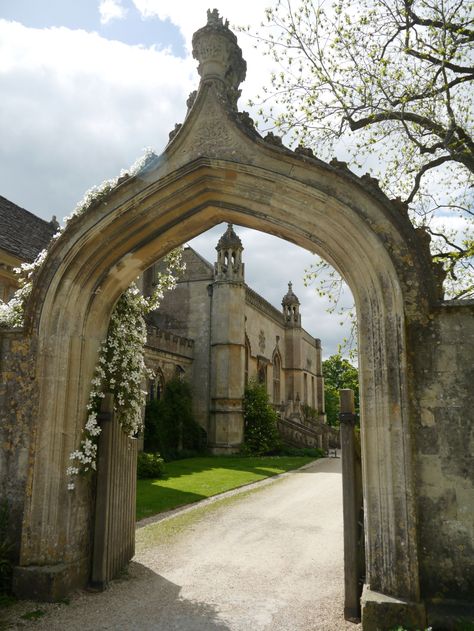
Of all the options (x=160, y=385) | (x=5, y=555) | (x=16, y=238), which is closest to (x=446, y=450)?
(x=5, y=555)

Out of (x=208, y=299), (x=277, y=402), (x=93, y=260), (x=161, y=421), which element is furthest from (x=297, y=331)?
(x=93, y=260)

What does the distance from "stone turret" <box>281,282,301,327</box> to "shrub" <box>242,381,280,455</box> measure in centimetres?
1215

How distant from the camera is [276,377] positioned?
35000mm

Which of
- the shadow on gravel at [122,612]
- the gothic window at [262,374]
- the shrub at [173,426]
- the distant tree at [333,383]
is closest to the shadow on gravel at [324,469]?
the shrub at [173,426]

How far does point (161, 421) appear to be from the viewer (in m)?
20.9

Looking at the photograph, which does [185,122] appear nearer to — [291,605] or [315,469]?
[291,605]

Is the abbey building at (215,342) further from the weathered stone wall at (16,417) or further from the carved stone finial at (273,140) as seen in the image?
the carved stone finial at (273,140)

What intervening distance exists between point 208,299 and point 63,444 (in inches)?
→ 833

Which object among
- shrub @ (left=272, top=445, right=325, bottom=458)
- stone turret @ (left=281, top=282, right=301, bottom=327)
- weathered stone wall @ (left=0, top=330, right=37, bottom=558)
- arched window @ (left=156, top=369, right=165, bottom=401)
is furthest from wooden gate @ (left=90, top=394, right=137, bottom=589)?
stone turret @ (left=281, top=282, right=301, bottom=327)

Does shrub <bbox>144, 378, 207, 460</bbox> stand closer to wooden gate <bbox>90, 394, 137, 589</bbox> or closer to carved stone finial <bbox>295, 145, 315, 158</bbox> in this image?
wooden gate <bbox>90, 394, 137, 589</bbox>

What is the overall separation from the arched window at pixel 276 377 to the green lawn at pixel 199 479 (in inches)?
436

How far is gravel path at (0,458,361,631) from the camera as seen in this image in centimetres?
454

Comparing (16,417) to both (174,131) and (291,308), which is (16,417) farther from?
(291,308)

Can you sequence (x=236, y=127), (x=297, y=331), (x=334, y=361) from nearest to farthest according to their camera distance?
(x=236, y=127)
(x=297, y=331)
(x=334, y=361)
